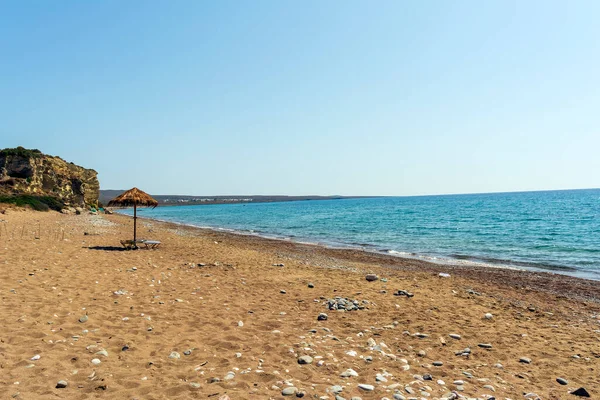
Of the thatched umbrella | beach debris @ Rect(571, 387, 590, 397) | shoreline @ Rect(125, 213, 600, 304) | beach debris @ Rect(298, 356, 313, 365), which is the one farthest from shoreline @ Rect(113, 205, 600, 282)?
beach debris @ Rect(298, 356, 313, 365)

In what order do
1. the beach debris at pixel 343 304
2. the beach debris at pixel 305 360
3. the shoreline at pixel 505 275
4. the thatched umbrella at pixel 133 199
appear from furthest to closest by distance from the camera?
the thatched umbrella at pixel 133 199
the shoreline at pixel 505 275
the beach debris at pixel 343 304
the beach debris at pixel 305 360

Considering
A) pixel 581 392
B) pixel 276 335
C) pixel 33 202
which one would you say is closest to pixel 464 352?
pixel 581 392

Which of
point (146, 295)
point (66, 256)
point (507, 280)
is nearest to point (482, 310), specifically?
point (507, 280)

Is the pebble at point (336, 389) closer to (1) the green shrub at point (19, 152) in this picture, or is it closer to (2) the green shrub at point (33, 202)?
(2) the green shrub at point (33, 202)

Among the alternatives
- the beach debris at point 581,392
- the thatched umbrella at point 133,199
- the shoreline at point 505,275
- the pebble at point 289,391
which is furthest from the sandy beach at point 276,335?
the thatched umbrella at point 133,199

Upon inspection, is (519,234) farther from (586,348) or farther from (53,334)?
(53,334)

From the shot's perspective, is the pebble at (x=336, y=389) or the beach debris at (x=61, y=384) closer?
the beach debris at (x=61, y=384)

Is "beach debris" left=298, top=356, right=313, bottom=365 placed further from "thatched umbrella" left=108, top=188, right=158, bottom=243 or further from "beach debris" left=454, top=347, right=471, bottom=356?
"thatched umbrella" left=108, top=188, right=158, bottom=243

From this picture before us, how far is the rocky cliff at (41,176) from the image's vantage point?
57656 millimetres

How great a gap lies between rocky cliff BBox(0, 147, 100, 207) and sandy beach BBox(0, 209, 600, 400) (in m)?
54.8

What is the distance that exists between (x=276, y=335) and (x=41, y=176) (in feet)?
237

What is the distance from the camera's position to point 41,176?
63.7 meters

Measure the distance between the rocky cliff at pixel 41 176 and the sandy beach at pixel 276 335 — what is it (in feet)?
180

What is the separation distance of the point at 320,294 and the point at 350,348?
461 centimetres
